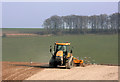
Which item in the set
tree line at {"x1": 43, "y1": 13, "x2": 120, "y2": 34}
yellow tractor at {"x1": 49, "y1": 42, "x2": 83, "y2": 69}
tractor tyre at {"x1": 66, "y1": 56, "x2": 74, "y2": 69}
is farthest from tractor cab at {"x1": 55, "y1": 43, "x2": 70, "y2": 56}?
tree line at {"x1": 43, "y1": 13, "x2": 120, "y2": 34}

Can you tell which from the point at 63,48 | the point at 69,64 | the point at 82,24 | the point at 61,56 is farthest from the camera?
the point at 82,24

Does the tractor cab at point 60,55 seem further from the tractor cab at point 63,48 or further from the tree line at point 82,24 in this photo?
the tree line at point 82,24

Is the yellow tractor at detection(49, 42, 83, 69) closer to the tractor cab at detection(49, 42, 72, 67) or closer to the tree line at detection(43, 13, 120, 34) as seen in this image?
the tractor cab at detection(49, 42, 72, 67)

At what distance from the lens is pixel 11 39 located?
52594 mm

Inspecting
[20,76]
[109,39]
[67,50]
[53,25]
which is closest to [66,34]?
[53,25]

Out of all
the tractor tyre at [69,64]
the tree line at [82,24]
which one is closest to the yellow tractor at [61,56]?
the tractor tyre at [69,64]

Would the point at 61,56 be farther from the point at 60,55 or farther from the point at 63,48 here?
the point at 63,48

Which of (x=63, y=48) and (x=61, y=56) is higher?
(x=63, y=48)

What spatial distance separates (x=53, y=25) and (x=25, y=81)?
39.8 meters

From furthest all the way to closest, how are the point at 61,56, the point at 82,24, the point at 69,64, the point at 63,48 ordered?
1. the point at 82,24
2. the point at 63,48
3. the point at 61,56
4. the point at 69,64

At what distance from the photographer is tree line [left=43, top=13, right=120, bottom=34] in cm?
5281

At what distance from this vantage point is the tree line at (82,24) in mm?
52812

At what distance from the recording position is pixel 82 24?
55875 millimetres

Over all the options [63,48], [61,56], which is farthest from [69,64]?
[63,48]
